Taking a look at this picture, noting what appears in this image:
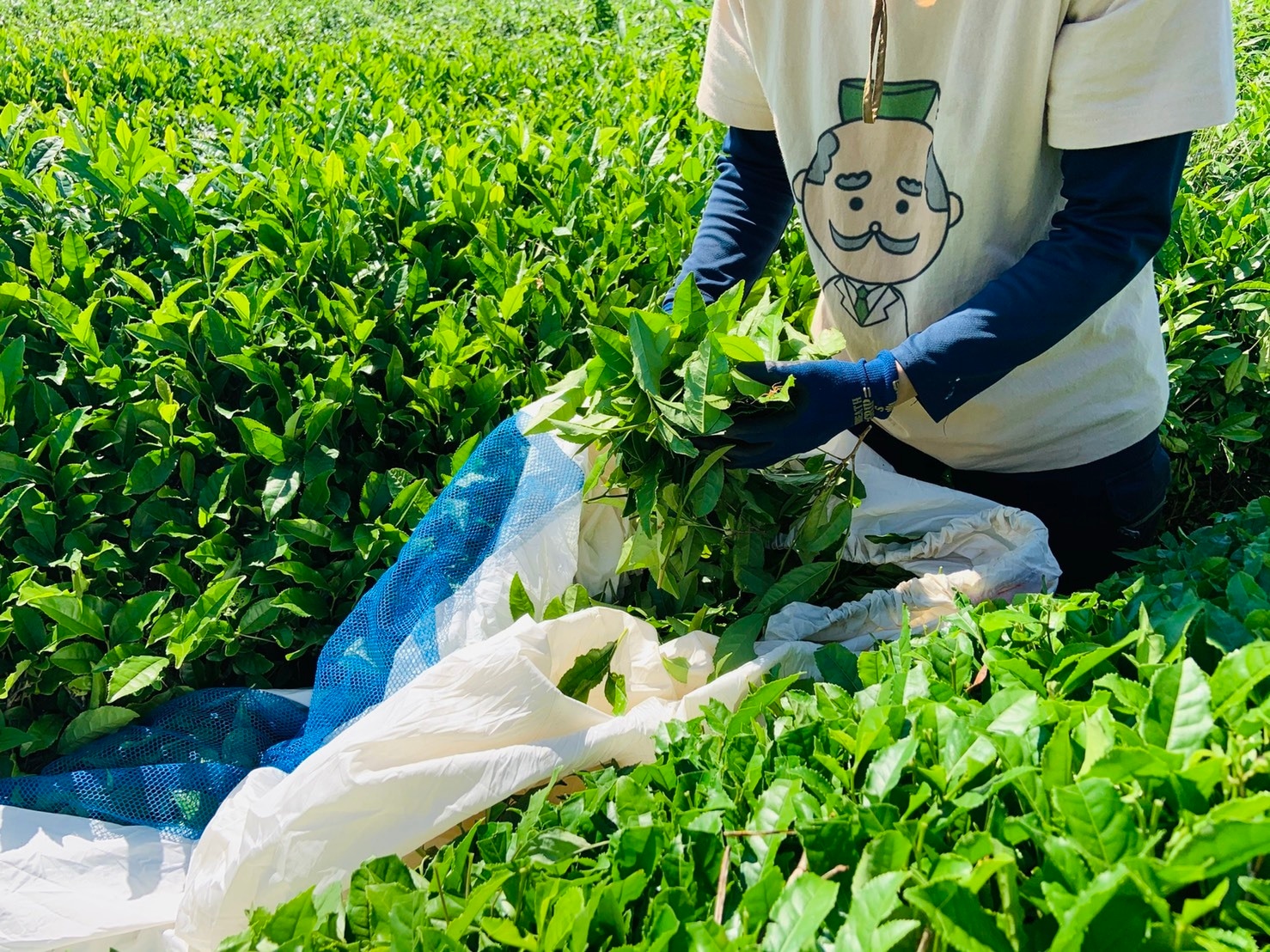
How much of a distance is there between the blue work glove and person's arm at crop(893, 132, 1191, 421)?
0.16 ft

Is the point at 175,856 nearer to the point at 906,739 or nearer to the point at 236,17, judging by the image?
the point at 906,739

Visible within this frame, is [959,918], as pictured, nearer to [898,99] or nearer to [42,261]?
[898,99]

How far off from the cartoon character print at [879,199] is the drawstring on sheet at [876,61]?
0.04 metres

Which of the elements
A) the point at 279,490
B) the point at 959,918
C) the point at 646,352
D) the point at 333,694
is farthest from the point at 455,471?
the point at 959,918

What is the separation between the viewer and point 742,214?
224 cm

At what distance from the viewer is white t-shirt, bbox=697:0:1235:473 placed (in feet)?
5.19

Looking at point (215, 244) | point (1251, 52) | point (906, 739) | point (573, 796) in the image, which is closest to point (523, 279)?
point (215, 244)

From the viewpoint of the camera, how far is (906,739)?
1220 millimetres

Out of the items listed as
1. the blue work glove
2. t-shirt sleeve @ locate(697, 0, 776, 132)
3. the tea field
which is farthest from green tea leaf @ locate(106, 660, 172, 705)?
t-shirt sleeve @ locate(697, 0, 776, 132)

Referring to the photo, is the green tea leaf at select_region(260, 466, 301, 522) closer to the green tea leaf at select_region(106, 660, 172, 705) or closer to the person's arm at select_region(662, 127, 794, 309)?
the green tea leaf at select_region(106, 660, 172, 705)

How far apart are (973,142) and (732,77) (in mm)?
555

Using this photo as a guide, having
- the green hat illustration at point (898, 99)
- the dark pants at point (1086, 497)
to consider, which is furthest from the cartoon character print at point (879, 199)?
the dark pants at point (1086, 497)

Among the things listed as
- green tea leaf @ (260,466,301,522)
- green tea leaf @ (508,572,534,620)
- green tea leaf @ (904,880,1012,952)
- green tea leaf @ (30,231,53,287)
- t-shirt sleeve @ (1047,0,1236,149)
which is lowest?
green tea leaf @ (508,572,534,620)

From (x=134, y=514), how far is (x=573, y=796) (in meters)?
1.31
